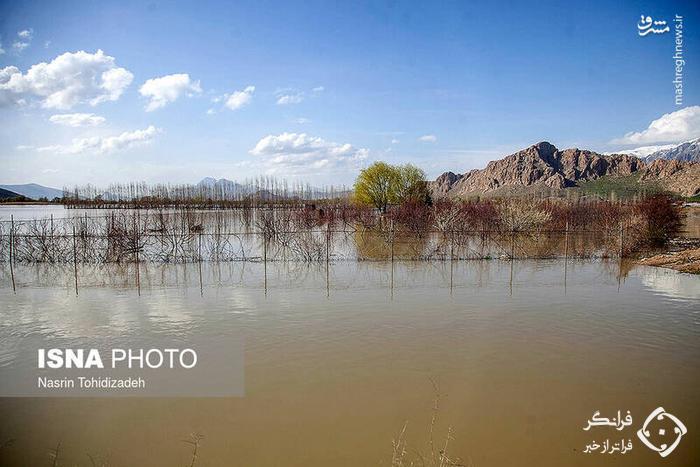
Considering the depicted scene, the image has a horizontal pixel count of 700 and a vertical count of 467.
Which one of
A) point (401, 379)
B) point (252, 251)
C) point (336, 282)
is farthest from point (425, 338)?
point (252, 251)

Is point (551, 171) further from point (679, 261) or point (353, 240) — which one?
point (679, 261)

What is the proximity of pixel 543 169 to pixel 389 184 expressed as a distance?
8152cm

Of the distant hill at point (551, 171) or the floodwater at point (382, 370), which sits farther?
the distant hill at point (551, 171)

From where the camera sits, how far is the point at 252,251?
1820cm

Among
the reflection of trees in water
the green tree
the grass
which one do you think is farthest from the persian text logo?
the grass

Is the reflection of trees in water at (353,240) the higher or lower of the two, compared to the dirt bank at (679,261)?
higher

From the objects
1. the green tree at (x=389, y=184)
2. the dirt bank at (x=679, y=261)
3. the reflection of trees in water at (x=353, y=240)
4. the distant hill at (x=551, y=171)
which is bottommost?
the dirt bank at (x=679, y=261)

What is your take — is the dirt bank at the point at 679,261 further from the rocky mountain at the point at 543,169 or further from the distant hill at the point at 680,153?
the distant hill at the point at 680,153

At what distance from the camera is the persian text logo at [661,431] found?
15.3 feet

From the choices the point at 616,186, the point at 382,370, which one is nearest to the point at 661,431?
the point at 382,370

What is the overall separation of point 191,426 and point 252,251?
13489 mm

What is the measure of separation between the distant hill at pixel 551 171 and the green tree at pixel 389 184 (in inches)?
2172

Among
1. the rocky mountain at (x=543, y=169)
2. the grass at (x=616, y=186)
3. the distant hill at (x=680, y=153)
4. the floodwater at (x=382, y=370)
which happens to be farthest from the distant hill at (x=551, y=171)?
the floodwater at (x=382, y=370)

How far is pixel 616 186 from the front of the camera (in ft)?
271
